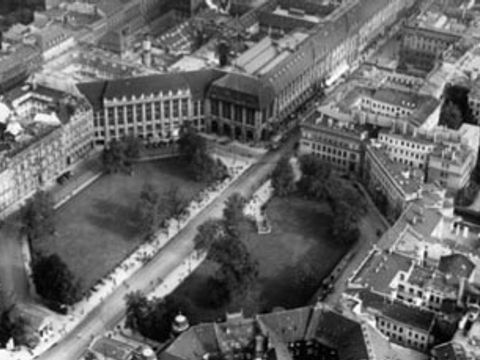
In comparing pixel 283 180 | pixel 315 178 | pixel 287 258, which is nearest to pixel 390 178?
pixel 315 178

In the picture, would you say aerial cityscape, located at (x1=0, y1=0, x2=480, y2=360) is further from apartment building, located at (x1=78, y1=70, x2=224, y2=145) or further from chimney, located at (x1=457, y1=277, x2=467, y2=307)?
chimney, located at (x1=457, y1=277, x2=467, y2=307)

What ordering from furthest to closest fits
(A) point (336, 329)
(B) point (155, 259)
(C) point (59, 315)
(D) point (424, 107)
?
(D) point (424, 107)
(B) point (155, 259)
(C) point (59, 315)
(A) point (336, 329)

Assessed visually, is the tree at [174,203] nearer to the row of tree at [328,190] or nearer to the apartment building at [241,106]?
the row of tree at [328,190]

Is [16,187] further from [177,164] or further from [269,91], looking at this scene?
[269,91]

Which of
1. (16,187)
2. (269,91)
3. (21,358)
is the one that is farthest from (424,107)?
(21,358)

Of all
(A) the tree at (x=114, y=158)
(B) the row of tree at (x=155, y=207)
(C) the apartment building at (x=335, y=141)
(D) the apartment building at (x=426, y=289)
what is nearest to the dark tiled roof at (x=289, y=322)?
(D) the apartment building at (x=426, y=289)

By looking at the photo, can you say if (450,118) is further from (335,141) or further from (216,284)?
(216,284)
